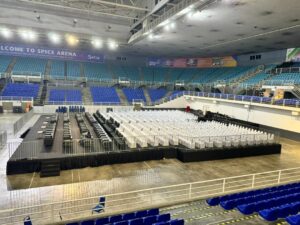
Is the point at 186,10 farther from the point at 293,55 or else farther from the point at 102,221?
the point at 293,55

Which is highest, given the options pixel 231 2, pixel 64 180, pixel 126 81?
pixel 231 2

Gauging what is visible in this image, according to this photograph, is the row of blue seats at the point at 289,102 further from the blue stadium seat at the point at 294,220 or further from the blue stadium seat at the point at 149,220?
the blue stadium seat at the point at 149,220

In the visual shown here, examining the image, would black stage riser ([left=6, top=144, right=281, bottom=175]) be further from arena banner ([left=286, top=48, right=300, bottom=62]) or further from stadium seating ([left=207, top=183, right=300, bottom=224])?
arena banner ([left=286, top=48, right=300, bottom=62])

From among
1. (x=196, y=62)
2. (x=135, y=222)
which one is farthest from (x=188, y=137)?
(x=196, y=62)

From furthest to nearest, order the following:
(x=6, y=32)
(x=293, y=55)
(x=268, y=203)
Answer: (x=293, y=55)
(x=6, y=32)
(x=268, y=203)

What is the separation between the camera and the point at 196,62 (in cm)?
3941

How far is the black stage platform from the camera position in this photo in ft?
35.1

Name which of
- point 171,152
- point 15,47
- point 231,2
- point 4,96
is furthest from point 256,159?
point 15,47

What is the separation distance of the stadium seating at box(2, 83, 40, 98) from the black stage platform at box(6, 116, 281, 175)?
1355 centimetres

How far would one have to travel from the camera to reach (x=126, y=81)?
1431 inches

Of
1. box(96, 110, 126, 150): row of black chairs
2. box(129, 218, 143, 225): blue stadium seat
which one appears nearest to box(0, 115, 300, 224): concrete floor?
box(96, 110, 126, 150): row of black chairs

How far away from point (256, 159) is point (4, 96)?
86.3ft

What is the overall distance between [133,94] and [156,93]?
3822mm

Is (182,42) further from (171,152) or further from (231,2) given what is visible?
(171,152)
